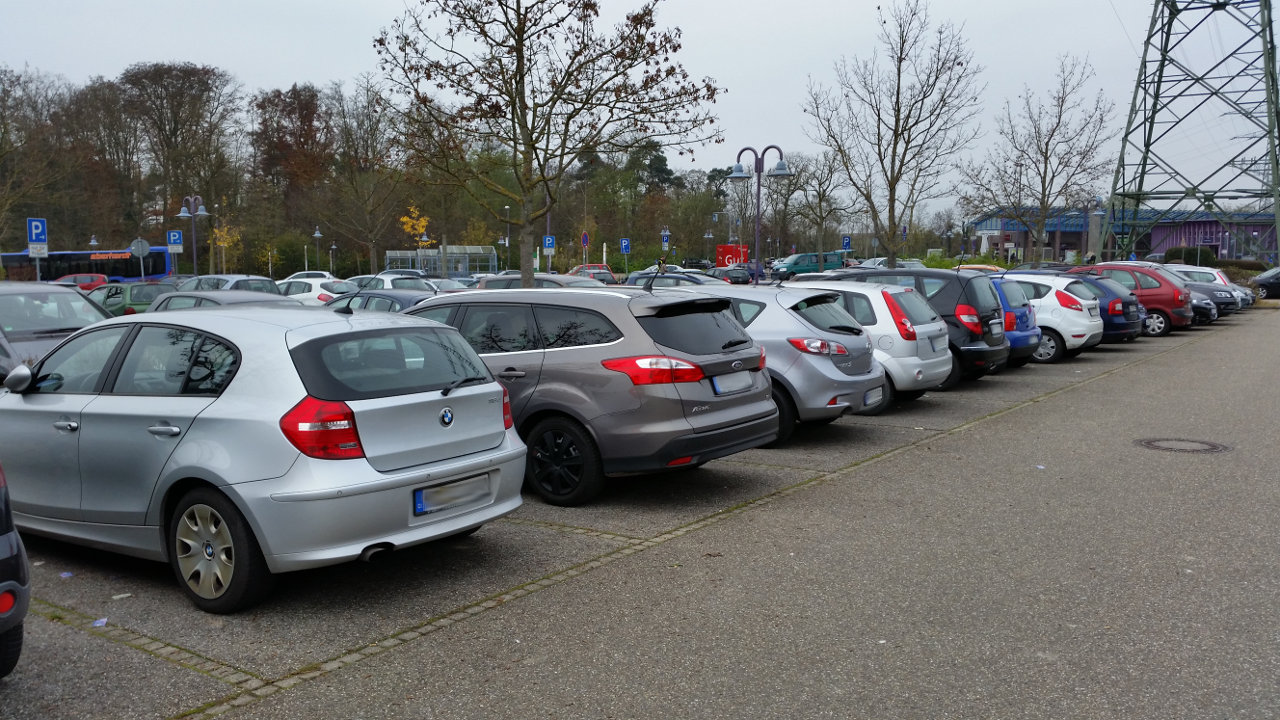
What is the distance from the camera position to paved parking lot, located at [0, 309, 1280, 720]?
4.17m

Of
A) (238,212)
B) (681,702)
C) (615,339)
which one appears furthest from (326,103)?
(681,702)

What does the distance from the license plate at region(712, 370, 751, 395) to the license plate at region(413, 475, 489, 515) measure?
2.27 metres

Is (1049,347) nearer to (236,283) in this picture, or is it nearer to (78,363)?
(78,363)

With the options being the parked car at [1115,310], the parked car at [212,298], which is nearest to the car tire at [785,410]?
the parked car at [212,298]

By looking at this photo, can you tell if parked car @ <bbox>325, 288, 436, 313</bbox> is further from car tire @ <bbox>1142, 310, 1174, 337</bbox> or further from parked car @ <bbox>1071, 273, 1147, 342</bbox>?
car tire @ <bbox>1142, 310, 1174, 337</bbox>

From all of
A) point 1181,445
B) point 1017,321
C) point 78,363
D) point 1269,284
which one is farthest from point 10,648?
point 1269,284

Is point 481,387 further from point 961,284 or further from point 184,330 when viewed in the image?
point 961,284

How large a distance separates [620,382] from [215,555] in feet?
9.73

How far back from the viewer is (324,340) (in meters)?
5.32

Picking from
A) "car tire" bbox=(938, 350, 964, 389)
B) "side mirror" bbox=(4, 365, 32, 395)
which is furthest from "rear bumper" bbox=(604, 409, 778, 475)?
"car tire" bbox=(938, 350, 964, 389)

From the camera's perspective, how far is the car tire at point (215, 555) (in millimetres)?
4980

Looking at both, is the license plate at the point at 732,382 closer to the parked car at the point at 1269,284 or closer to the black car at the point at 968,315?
the black car at the point at 968,315

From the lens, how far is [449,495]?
5453mm

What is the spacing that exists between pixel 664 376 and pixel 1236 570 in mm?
3573
